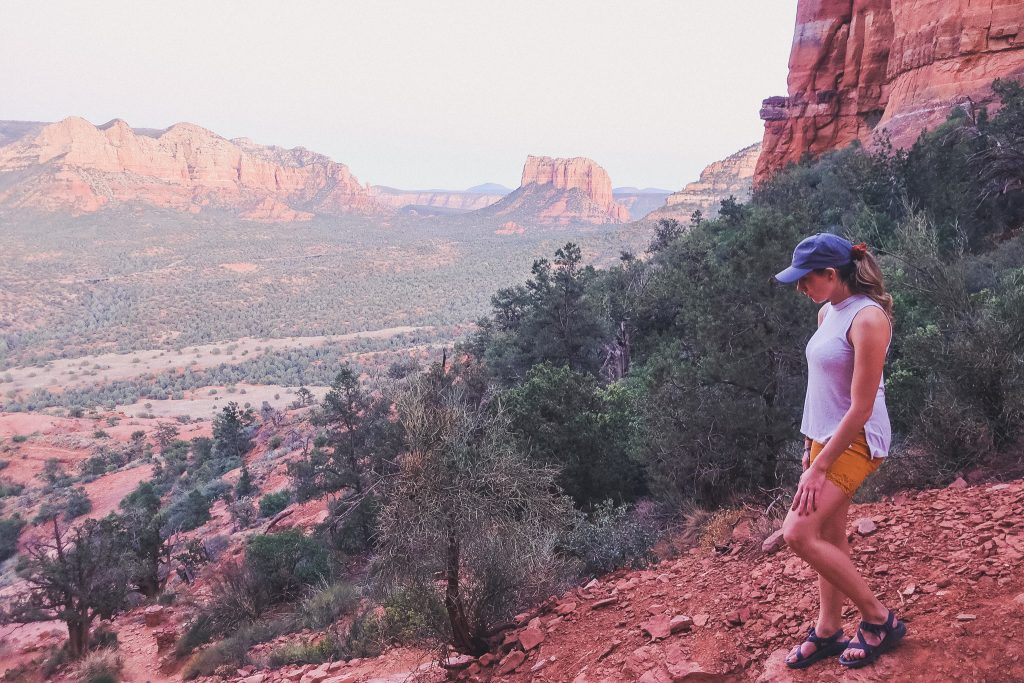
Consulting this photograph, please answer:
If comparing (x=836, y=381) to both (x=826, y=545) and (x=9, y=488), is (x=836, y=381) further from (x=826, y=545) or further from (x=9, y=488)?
(x=9, y=488)

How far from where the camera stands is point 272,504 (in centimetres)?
1822

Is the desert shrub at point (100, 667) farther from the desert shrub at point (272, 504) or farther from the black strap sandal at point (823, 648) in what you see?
the black strap sandal at point (823, 648)

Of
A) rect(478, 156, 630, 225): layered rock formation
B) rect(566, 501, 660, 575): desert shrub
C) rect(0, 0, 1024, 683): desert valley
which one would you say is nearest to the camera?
rect(0, 0, 1024, 683): desert valley

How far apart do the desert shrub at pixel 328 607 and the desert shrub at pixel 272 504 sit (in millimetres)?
10397

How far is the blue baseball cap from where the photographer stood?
7.68 ft

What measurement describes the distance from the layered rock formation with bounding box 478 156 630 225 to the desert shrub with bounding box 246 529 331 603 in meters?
98.0

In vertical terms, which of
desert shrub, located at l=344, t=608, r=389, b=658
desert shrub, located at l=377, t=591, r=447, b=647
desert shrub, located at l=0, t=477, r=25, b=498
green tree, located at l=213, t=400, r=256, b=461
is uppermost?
desert shrub, located at l=377, t=591, r=447, b=647

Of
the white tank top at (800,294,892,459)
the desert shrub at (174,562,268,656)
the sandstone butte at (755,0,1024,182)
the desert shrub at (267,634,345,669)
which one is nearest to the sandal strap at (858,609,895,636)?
the white tank top at (800,294,892,459)

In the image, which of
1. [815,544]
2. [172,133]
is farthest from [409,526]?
[172,133]

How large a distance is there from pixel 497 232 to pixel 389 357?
176ft

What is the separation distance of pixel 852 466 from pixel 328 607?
24.7ft

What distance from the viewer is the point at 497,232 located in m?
94.8

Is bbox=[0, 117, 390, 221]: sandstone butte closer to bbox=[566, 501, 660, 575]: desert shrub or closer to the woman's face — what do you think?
bbox=[566, 501, 660, 575]: desert shrub

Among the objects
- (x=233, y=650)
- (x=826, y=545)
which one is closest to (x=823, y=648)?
(x=826, y=545)
